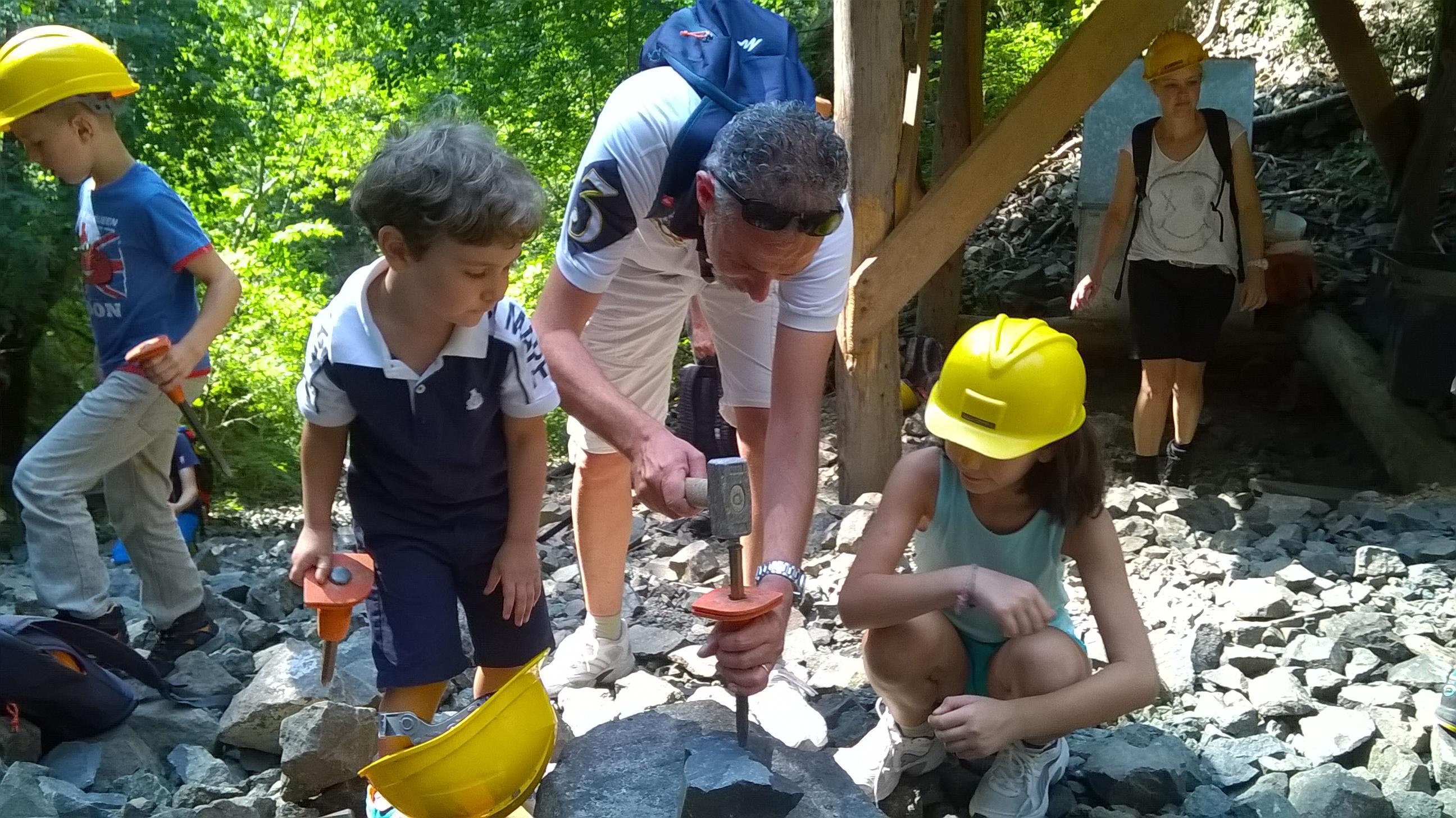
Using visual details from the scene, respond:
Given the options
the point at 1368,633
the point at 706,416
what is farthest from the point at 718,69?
the point at 1368,633

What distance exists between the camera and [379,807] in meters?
2.13

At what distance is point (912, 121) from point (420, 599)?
3.33 meters

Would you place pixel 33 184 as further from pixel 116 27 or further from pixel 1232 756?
pixel 1232 756

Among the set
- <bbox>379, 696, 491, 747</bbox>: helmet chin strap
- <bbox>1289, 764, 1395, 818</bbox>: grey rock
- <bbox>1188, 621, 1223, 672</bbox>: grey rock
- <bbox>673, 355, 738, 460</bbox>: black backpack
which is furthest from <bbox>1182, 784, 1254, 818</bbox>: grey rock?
<bbox>673, 355, 738, 460</bbox>: black backpack

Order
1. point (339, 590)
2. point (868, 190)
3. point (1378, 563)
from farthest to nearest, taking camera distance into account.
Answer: point (868, 190)
point (1378, 563)
point (339, 590)

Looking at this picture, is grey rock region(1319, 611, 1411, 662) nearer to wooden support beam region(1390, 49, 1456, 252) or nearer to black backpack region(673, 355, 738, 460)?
black backpack region(673, 355, 738, 460)

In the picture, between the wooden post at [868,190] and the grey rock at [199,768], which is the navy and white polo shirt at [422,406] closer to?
the grey rock at [199,768]

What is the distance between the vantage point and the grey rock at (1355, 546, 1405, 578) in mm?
3990

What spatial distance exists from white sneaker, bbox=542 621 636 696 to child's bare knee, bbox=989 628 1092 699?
1.23m

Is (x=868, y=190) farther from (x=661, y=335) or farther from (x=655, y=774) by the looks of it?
(x=655, y=774)

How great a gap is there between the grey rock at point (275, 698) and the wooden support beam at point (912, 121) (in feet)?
9.52

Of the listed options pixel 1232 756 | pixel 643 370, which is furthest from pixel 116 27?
pixel 1232 756

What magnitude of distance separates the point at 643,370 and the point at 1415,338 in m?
4.53

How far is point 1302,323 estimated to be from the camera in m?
6.84
